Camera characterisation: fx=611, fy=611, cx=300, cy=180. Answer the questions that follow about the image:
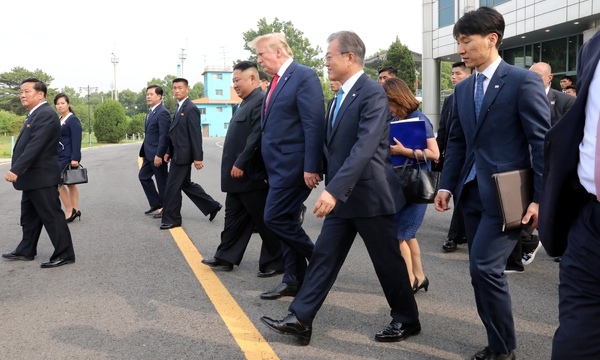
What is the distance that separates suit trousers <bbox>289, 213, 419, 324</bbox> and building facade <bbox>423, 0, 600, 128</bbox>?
1756 centimetres

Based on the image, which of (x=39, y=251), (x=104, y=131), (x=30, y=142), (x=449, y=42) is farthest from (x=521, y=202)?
(x=104, y=131)

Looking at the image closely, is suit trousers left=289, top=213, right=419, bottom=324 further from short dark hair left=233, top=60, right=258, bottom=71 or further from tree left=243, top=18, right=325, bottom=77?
tree left=243, top=18, right=325, bottom=77

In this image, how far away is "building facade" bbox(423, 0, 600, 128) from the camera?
22.3m

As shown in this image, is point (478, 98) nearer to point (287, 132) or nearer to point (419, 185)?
point (419, 185)

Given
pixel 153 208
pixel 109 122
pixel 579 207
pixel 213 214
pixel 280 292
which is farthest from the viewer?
pixel 109 122

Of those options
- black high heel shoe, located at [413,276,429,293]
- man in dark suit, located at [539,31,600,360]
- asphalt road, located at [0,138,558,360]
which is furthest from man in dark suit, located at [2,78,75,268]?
man in dark suit, located at [539,31,600,360]

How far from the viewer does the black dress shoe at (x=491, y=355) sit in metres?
3.32

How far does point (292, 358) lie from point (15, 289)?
2.85m

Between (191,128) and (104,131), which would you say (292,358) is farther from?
(104,131)

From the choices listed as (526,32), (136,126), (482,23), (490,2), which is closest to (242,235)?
(482,23)

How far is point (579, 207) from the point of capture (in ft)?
7.09

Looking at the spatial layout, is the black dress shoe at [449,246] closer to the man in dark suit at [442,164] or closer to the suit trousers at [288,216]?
the man in dark suit at [442,164]

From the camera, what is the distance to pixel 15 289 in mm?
5145

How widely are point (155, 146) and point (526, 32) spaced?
20411 millimetres
